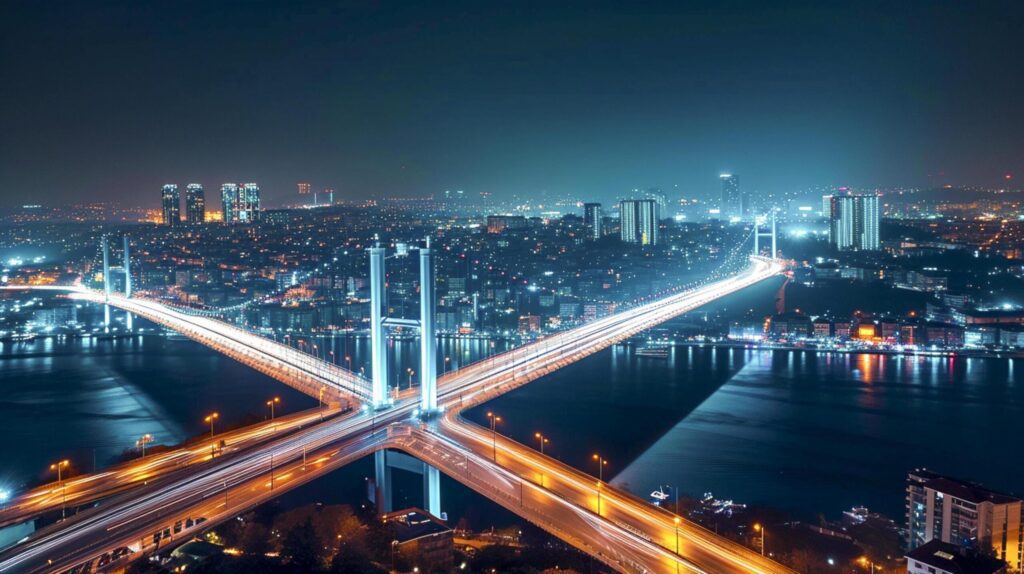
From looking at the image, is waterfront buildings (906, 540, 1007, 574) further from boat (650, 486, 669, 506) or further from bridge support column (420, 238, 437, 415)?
bridge support column (420, 238, 437, 415)

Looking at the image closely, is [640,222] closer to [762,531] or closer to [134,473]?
[762,531]

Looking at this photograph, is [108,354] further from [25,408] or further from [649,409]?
[649,409]

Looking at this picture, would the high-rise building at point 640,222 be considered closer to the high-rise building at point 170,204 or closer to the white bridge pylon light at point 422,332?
the high-rise building at point 170,204

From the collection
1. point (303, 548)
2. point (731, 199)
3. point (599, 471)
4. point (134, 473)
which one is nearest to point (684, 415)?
point (599, 471)

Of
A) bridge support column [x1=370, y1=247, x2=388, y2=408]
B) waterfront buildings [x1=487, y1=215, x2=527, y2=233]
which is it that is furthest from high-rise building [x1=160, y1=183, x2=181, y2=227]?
bridge support column [x1=370, y1=247, x2=388, y2=408]

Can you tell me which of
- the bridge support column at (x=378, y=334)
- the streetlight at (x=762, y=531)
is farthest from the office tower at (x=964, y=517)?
the bridge support column at (x=378, y=334)

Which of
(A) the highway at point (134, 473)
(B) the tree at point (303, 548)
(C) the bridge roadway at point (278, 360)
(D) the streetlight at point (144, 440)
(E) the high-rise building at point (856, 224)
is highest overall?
(E) the high-rise building at point (856, 224)
